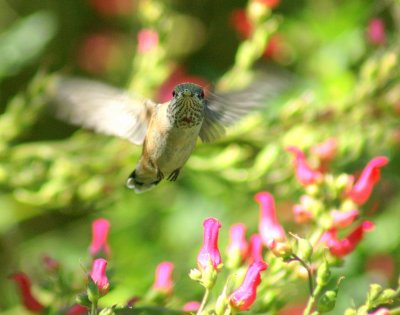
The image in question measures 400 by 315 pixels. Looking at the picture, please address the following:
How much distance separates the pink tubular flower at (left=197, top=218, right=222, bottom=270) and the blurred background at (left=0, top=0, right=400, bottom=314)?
28cm

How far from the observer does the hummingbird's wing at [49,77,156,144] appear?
2221mm

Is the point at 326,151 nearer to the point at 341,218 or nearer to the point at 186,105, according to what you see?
the point at 341,218

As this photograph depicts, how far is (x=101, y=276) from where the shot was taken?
188 centimetres

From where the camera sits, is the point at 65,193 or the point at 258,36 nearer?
the point at 65,193

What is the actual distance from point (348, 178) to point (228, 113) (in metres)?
0.39

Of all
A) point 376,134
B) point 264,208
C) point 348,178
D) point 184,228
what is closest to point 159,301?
point 264,208

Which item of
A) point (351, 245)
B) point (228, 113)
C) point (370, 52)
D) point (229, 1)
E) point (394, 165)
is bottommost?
point (351, 245)

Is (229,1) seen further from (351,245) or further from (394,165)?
(351,245)

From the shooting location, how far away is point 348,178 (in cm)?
227

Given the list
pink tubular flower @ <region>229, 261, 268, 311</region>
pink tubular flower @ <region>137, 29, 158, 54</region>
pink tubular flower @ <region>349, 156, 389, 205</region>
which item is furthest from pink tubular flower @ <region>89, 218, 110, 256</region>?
pink tubular flower @ <region>137, 29, 158, 54</region>

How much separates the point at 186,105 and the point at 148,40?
36.7 inches

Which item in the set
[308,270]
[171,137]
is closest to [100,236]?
[171,137]

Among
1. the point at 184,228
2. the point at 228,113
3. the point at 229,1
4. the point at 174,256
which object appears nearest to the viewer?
the point at 228,113

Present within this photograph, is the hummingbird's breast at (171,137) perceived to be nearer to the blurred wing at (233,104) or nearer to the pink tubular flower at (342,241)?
the blurred wing at (233,104)
